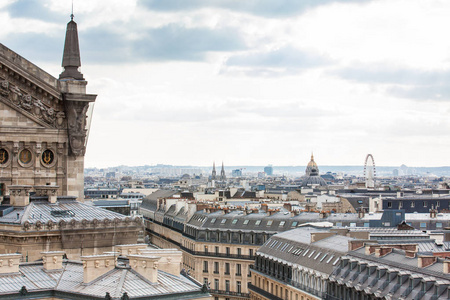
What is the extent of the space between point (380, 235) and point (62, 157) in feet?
150

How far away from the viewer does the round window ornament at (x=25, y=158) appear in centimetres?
4469

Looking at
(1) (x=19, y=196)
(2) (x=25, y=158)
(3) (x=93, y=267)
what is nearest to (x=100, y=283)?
(3) (x=93, y=267)

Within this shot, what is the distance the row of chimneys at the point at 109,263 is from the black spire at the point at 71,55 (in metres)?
15.9

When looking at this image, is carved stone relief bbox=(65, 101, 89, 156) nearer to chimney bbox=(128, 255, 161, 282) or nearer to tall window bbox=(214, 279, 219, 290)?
chimney bbox=(128, 255, 161, 282)

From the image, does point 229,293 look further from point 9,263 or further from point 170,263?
point 9,263

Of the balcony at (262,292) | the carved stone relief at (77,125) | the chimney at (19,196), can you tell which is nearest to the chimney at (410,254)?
the balcony at (262,292)

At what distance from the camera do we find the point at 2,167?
1741 inches

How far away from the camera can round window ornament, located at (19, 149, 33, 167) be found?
147ft

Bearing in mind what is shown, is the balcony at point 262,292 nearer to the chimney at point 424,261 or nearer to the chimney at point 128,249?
the chimney at point 424,261

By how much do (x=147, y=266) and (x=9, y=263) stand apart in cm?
504

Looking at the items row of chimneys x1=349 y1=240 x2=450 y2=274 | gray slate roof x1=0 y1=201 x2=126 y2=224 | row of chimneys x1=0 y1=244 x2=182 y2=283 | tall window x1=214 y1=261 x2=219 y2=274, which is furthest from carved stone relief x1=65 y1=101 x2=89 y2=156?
tall window x1=214 y1=261 x2=219 y2=274

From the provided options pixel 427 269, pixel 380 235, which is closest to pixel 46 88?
pixel 427 269

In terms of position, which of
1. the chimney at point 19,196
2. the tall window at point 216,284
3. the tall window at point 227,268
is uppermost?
the chimney at point 19,196

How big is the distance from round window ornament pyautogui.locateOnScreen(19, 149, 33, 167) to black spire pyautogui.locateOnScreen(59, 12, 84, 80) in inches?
189
